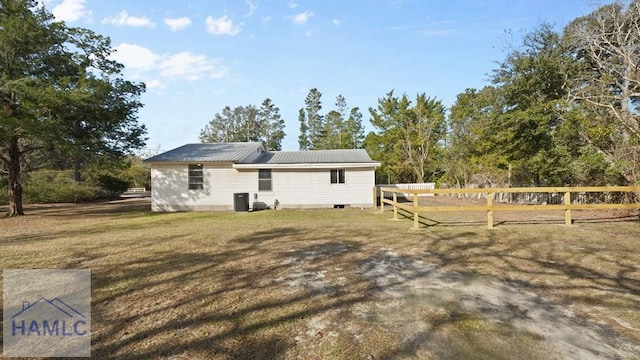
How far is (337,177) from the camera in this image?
1558cm

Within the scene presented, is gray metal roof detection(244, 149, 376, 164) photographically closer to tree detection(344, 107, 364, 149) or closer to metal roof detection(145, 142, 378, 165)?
metal roof detection(145, 142, 378, 165)

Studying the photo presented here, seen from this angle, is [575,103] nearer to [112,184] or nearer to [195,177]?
[195,177]

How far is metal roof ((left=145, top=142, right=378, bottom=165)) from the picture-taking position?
15.3m

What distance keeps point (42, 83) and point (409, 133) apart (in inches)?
1131

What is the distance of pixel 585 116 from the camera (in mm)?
11992

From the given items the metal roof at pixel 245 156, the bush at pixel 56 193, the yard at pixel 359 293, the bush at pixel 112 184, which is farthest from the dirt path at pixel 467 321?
the bush at pixel 112 184

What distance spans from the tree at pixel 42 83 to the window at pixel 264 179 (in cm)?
653

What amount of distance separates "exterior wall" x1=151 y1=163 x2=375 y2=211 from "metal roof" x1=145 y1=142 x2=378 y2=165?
0.41 m

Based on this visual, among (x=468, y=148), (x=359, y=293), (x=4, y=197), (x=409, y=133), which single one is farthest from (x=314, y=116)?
(x=359, y=293)

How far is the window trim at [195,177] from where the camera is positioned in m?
15.3

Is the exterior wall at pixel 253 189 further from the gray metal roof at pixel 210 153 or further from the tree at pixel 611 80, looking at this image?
the tree at pixel 611 80

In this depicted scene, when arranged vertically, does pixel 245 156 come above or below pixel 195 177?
above

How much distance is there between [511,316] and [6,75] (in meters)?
16.3

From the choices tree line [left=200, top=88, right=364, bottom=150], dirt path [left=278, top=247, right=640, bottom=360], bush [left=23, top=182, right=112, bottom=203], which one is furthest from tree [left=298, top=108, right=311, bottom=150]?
dirt path [left=278, top=247, right=640, bottom=360]
